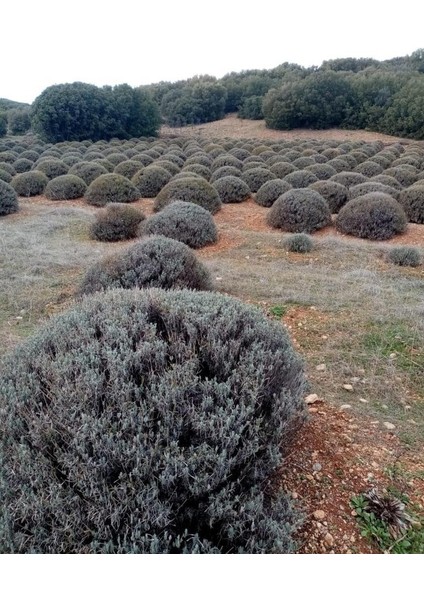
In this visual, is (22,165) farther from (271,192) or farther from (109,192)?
(271,192)

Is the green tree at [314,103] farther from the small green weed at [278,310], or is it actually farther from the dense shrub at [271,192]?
the small green weed at [278,310]

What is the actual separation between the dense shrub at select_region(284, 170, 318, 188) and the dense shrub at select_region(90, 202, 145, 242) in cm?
677

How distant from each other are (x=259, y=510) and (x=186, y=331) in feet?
3.01

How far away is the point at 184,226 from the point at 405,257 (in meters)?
3.99

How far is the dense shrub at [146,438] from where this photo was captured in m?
1.49

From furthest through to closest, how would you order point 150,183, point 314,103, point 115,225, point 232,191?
point 314,103 → point 150,183 → point 232,191 → point 115,225

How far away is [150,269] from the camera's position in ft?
15.2

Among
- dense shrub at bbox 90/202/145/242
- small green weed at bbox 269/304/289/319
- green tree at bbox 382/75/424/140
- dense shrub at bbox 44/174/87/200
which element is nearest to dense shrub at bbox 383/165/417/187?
dense shrub at bbox 90/202/145/242

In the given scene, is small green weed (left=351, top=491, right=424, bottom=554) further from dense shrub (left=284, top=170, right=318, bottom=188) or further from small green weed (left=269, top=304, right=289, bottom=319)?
dense shrub (left=284, top=170, right=318, bottom=188)

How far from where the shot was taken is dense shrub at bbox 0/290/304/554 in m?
1.49

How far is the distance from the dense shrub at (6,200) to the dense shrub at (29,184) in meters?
3.02

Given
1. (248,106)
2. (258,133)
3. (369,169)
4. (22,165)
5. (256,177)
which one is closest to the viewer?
(256,177)

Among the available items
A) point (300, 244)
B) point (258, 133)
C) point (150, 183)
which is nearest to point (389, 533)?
point (300, 244)

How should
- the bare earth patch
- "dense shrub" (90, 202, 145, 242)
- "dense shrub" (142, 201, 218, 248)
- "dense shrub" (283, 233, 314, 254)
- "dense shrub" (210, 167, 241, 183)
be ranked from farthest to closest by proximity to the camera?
"dense shrub" (210, 167, 241, 183)
"dense shrub" (90, 202, 145, 242)
"dense shrub" (142, 201, 218, 248)
"dense shrub" (283, 233, 314, 254)
the bare earth patch
